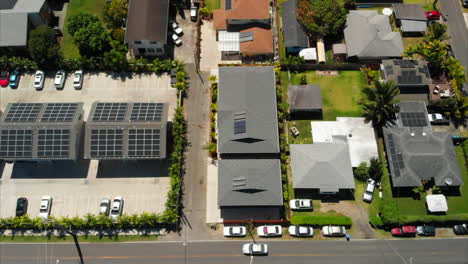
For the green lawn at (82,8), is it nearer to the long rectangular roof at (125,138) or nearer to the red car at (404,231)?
the long rectangular roof at (125,138)

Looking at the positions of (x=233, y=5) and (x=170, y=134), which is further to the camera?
(x=233, y=5)

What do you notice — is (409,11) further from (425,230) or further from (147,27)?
(147,27)

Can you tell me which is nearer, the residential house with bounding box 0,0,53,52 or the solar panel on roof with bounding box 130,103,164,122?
the solar panel on roof with bounding box 130,103,164,122

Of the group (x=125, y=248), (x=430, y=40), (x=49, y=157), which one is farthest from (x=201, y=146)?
(x=430, y=40)

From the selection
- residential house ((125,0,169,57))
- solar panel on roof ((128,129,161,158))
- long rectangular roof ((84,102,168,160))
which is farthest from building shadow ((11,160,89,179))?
residential house ((125,0,169,57))

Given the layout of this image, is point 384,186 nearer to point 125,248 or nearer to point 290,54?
point 290,54

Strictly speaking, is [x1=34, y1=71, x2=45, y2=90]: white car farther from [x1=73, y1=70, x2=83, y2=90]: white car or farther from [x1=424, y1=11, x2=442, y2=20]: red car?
[x1=424, y1=11, x2=442, y2=20]: red car

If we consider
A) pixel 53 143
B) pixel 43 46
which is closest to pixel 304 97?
pixel 53 143
